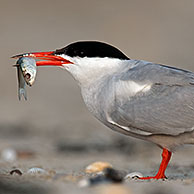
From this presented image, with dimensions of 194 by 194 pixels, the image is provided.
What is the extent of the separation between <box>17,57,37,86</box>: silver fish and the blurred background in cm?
213

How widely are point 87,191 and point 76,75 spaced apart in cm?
168

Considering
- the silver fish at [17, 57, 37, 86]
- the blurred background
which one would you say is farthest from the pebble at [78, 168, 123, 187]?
the blurred background

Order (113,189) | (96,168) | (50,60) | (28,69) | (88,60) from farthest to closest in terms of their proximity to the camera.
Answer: (96,168) → (50,60) → (88,60) → (28,69) → (113,189)

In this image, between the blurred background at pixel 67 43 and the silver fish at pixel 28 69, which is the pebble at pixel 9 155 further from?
the silver fish at pixel 28 69

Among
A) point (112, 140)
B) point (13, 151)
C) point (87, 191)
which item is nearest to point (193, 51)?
point (112, 140)

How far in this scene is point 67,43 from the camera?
15.4 metres

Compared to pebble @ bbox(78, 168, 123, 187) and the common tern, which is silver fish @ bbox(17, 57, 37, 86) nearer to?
the common tern

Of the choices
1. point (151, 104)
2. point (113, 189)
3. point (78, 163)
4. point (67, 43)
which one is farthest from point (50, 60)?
point (67, 43)

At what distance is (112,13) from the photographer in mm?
18391

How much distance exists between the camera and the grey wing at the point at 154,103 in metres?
4.91

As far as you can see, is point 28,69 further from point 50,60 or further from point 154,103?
point 154,103

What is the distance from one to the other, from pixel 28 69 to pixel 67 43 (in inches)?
409

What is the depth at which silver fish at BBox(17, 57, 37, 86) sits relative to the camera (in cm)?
505

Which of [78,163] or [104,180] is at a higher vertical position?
[104,180]
